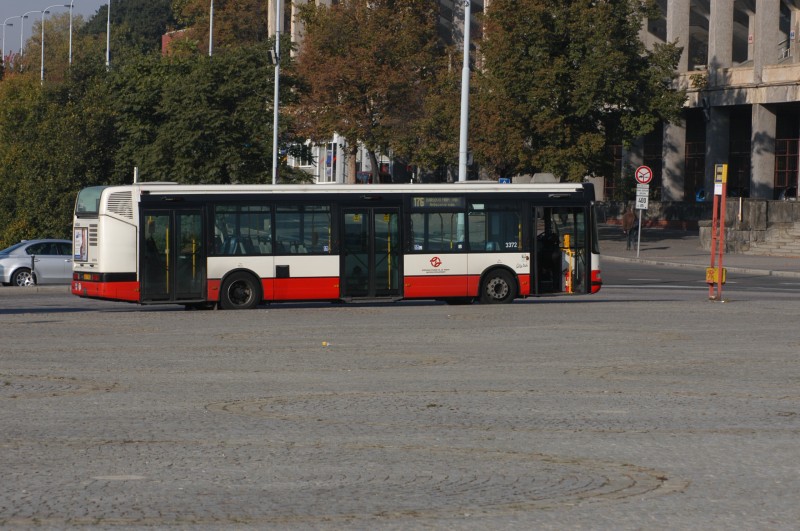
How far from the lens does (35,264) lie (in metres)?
39.5

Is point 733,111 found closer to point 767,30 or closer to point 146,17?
point 767,30

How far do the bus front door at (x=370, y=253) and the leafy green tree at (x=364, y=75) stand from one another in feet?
121

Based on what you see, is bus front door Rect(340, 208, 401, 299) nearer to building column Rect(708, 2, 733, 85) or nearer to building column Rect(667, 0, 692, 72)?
building column Rect(708, 2, 733, 85)

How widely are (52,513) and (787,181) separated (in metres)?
66.7

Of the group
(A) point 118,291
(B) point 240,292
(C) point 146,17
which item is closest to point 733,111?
(B) point 240,292

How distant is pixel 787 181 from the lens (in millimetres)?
70375

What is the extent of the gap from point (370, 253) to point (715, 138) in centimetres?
4545

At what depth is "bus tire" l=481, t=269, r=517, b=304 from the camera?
92.0ft

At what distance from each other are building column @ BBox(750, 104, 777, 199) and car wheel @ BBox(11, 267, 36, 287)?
38.9 m

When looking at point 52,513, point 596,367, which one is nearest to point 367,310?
point 596,367

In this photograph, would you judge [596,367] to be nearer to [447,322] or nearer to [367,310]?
[447,322]

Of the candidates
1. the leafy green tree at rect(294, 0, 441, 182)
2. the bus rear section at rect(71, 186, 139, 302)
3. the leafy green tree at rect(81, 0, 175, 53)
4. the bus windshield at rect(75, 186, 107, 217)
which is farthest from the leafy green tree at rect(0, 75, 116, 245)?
the leafy green tree at rect(81, 0, 175, 53)

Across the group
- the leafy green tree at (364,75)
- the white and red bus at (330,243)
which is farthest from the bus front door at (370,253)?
the leafy green tree at (364,75)

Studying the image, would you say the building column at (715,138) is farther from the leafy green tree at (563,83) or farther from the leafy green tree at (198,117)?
the leafy green tree at (198,117)
